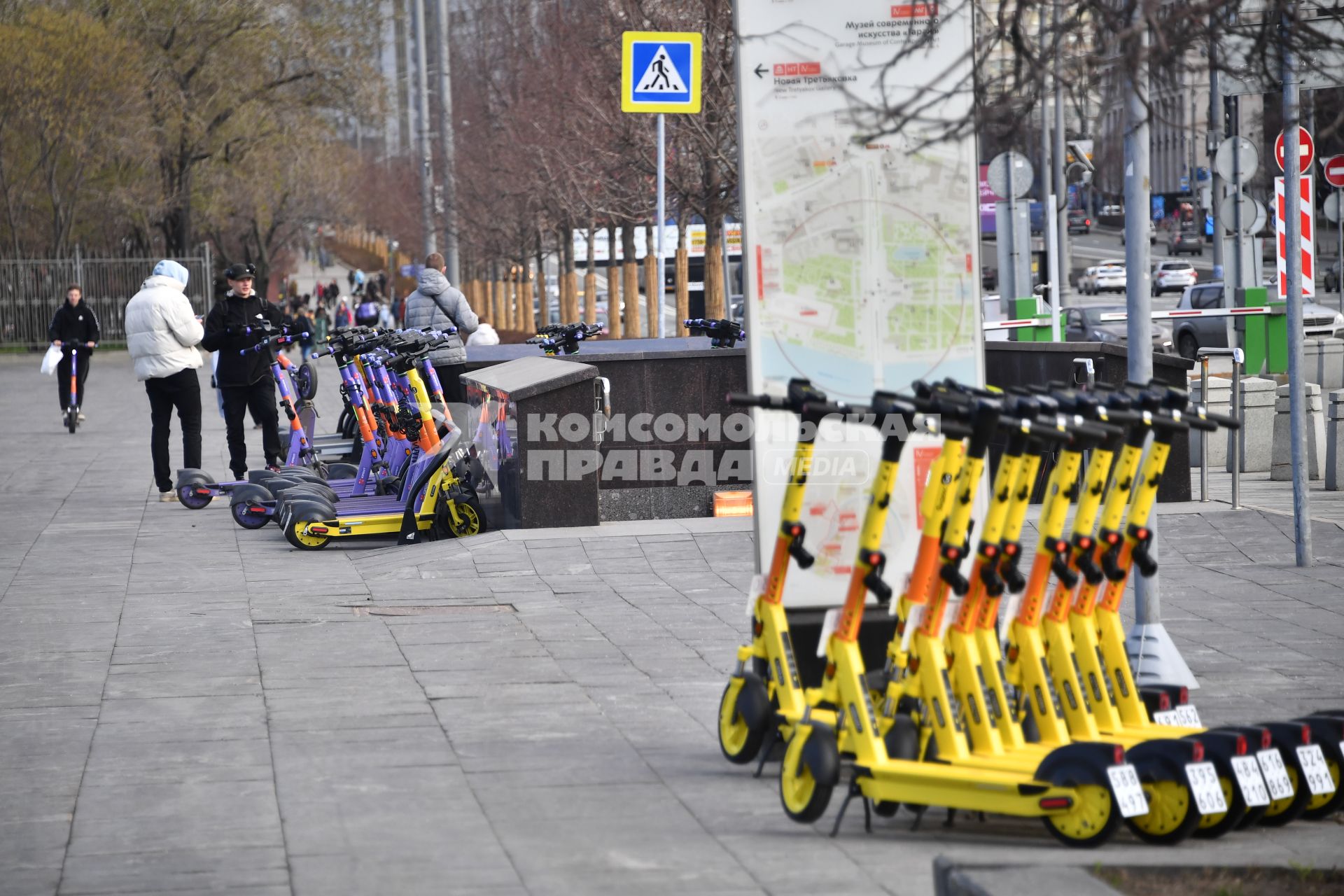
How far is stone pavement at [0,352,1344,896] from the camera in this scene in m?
5.12

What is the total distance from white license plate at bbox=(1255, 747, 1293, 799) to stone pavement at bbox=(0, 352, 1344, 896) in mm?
152

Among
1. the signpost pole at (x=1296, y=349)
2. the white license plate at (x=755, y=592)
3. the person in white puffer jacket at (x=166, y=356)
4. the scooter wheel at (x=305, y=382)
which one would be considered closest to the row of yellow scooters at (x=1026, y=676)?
the white license plate at (x=755, y=592)

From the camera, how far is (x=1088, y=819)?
4.96 meters

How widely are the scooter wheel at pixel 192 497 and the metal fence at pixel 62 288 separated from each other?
31079 millimetres

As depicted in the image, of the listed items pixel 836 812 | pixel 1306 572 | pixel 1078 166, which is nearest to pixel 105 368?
pixel 1078 166

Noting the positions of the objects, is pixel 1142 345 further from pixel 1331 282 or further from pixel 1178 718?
pixel 1331 282

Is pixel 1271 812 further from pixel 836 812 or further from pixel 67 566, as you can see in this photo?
pixel 67 566

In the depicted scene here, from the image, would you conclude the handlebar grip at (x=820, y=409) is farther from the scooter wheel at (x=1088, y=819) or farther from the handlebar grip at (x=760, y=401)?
the scooter wheel at (x=1088, y=819)

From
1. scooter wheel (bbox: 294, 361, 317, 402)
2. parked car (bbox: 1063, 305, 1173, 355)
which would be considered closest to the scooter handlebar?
scooter wheel (bbox: 294, 361, 317, 402)

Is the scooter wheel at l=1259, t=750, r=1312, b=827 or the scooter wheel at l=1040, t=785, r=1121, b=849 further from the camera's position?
the scooter wheel at l=1259, t=750, r=1312, b=827

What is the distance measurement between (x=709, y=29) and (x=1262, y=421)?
317 inches

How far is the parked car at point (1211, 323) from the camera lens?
3516 centimetres

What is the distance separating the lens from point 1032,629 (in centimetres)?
540

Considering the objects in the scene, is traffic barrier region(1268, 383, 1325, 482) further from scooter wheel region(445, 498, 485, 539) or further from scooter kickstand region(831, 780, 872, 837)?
scooter kickstand region(831, 780, 872, 837)
